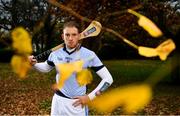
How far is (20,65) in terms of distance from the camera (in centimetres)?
88

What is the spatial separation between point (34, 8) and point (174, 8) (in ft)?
24.4

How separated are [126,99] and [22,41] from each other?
0.19 metres

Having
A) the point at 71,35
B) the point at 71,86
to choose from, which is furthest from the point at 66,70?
the point at 71,86

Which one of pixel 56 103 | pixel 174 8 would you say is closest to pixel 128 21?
pixel 174 8

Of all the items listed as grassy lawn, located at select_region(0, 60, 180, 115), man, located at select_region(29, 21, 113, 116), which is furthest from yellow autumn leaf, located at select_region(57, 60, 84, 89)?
grassy lawn, located at select_region(0, 60, 180, 115)

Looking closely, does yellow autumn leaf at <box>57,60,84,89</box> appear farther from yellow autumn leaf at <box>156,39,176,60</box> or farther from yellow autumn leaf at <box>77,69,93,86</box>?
yellow autumn leaf at <box>156,39,176,60</box>

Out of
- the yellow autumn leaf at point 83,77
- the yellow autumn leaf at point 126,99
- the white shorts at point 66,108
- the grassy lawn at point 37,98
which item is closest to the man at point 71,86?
the white shorts at point 66,108

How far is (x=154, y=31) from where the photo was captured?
865mm

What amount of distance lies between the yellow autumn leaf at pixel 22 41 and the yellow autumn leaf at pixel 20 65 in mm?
14

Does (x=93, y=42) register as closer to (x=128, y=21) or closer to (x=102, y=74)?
(x=128, y=21)

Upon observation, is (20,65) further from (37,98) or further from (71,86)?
(37,98)

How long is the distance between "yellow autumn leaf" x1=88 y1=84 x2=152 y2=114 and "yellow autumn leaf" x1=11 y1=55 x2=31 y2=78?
0.43 feet

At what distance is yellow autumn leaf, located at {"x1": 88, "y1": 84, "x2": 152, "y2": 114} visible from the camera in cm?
81

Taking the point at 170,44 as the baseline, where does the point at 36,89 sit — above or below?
below
